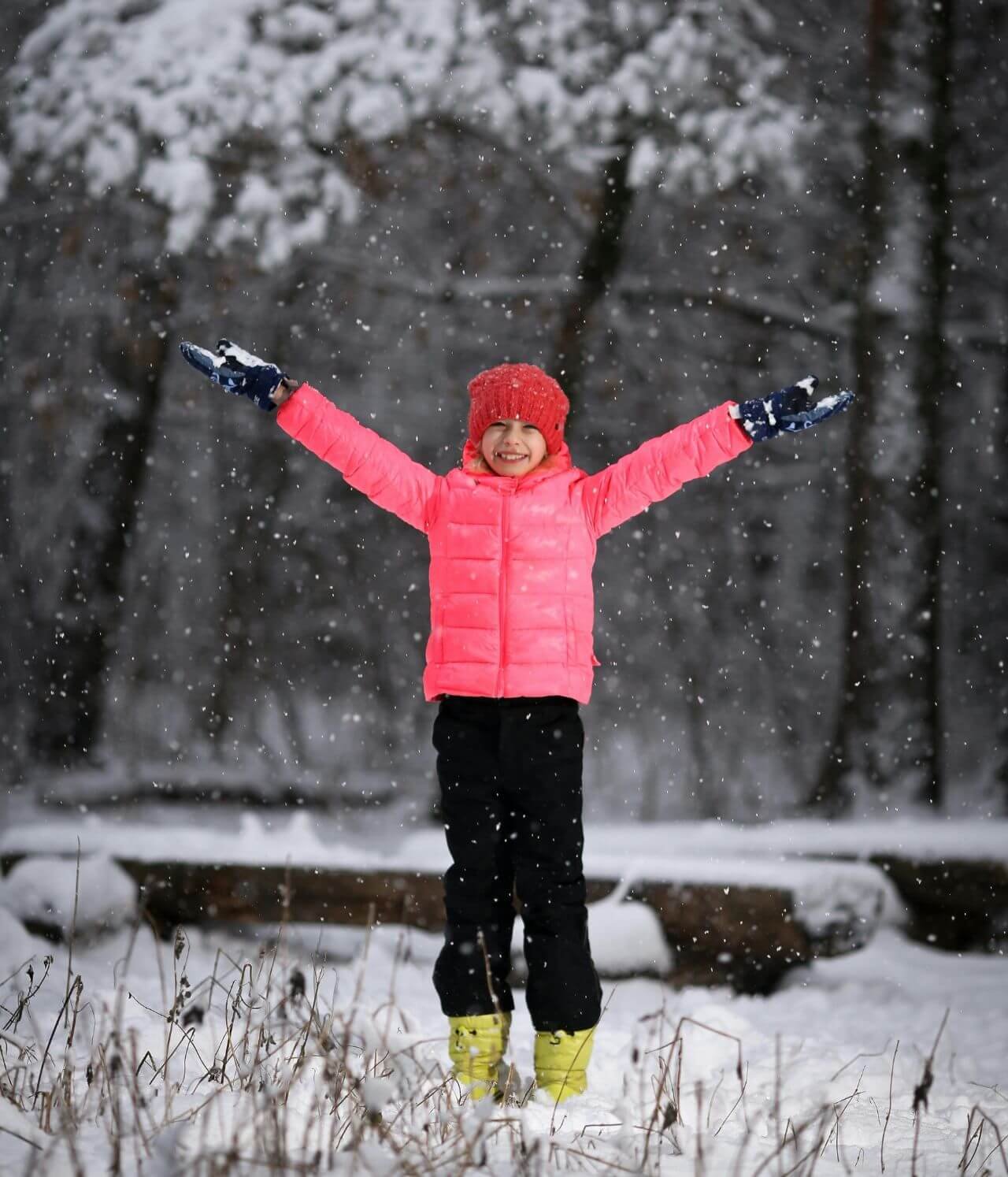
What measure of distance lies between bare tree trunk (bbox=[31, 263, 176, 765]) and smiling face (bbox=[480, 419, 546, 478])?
2.01m

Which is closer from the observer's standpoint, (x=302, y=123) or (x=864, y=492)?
(x=864, y=492)

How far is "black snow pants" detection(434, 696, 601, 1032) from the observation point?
7.66 feet

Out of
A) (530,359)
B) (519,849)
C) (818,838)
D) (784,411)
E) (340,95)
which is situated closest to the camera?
(784,411)

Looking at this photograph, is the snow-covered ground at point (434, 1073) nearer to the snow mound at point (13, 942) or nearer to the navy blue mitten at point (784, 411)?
the snow mound at point (13, 942)

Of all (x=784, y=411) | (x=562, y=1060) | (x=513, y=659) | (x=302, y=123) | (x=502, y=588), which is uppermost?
(x=302, y=123)

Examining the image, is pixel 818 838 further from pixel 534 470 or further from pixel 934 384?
pixel 534 470

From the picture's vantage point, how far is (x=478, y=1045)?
231 centimetres

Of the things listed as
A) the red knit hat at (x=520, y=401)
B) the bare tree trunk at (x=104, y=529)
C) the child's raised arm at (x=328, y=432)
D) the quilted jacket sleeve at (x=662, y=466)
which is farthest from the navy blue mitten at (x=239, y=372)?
the bare tree trunk at (x=104, y=529)

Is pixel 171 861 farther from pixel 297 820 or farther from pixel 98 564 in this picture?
pixel 98 564

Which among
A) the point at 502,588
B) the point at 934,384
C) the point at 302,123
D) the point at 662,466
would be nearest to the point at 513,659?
the point at 502,588

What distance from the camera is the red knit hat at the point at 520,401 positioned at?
8.13ft

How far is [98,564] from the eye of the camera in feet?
13.3

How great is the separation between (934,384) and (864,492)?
1.45 ft

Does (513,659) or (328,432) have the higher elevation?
(328,432)
